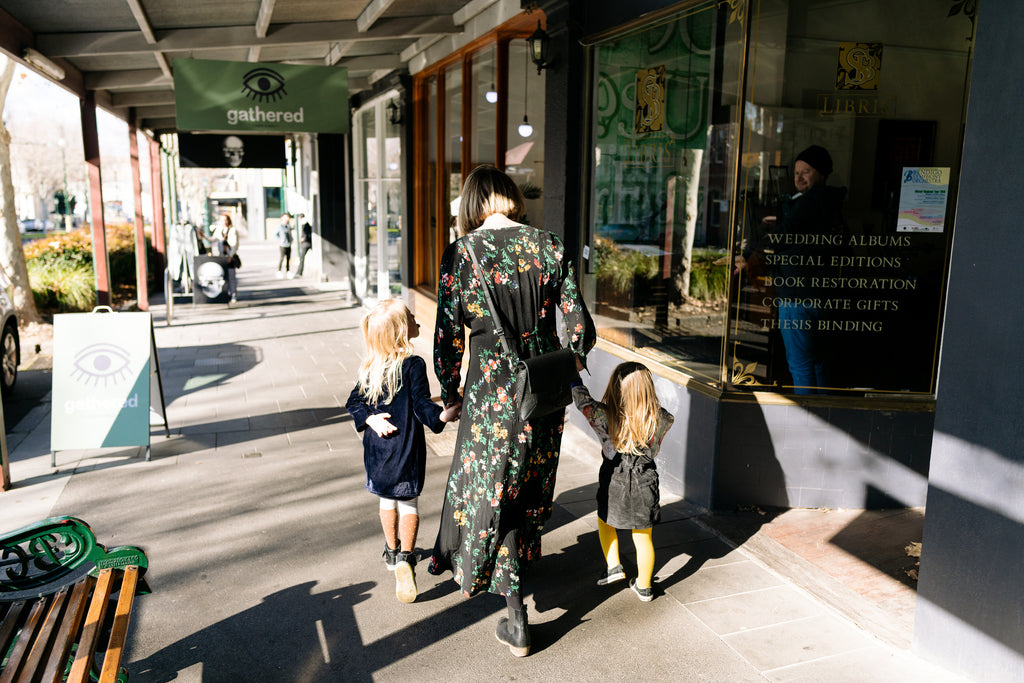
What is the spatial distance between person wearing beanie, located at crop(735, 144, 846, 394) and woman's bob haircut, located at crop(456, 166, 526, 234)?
199 centimetres

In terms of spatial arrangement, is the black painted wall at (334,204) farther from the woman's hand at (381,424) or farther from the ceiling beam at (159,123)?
the woman's hand at (381,424)

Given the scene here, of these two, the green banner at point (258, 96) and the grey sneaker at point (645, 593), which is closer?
the grey sneaker at point (645, 593)

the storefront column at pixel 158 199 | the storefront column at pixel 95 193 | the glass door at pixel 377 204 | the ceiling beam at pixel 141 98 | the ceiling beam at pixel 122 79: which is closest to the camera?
the storefront column at pixel 95 193

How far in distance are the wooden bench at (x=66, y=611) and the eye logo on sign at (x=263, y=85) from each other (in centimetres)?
561

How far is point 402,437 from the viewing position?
3736 millimetres

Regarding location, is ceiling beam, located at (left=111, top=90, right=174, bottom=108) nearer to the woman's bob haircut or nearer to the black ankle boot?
the woman's bob haircut

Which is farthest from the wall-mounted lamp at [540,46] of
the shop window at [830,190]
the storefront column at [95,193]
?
the storefront column at [95,193]

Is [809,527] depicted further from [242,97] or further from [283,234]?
[283,234]

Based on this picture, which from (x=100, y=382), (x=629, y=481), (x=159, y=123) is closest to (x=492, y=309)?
(x=629, y=481)

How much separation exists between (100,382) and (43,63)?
11.3 feet

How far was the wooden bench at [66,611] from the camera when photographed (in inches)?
99.9

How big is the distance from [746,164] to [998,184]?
1.99 meters

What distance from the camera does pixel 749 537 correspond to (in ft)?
14.9

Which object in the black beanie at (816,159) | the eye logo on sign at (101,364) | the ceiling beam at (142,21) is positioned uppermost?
the ceiling beam at (142,21)
